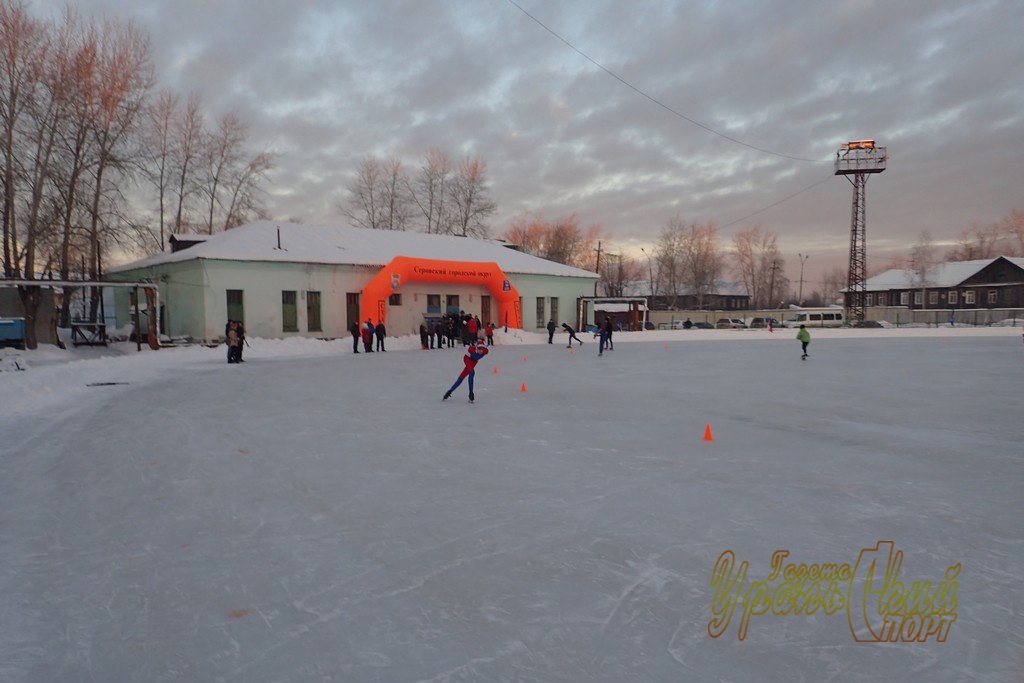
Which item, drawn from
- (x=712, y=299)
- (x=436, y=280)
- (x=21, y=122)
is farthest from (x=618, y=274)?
(x=21, y=122)

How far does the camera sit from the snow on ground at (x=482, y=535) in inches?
114

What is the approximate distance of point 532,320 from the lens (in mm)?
36156

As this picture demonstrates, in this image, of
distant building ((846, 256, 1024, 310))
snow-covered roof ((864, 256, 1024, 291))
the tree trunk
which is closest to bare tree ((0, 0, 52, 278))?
the tree trunk

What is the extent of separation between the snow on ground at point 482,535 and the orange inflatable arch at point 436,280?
16.1 meters

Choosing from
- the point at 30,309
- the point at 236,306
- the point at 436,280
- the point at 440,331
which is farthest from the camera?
the point at 436,280

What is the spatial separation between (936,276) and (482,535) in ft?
286

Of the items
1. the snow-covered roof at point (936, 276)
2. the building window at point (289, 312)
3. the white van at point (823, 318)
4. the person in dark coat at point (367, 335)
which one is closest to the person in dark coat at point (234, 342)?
the person in dark coat at point (367, 335)

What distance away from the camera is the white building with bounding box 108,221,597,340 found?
2589cm

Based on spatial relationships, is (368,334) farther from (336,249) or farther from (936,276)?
(936,276)

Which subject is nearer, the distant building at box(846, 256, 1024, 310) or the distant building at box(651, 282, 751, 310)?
the distant building at box(846, 256, 1024, 310)

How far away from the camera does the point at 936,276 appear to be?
72438 millimetres

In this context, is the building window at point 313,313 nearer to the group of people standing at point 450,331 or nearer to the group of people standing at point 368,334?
the group of people standing at point 368,334

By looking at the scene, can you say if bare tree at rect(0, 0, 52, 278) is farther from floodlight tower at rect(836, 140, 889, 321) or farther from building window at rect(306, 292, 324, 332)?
floodlight tower at rect(836, 140, 889, 321)

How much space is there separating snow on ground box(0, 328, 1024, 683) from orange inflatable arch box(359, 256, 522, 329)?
16088 mm
